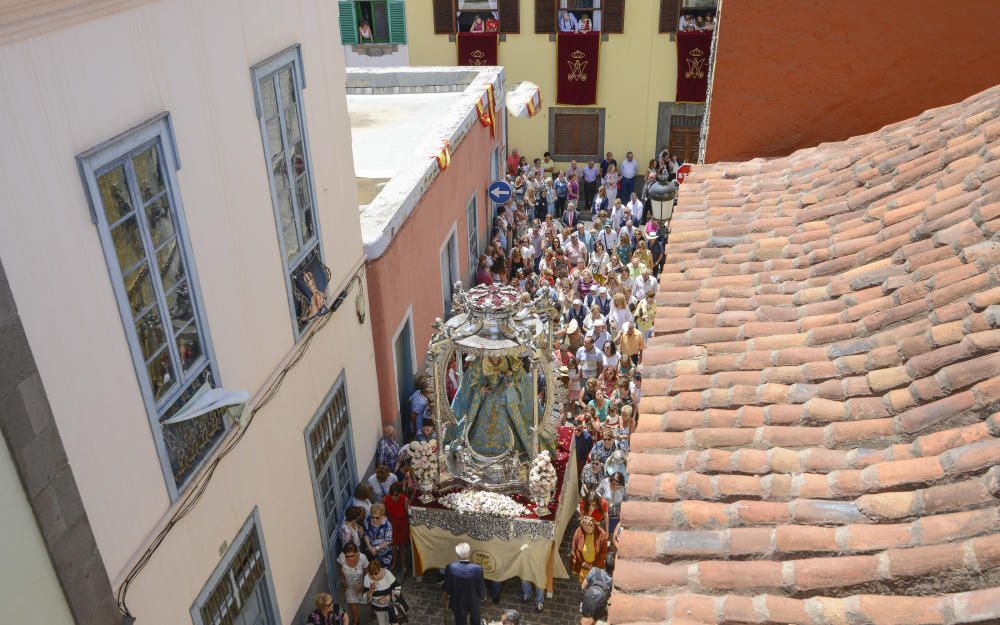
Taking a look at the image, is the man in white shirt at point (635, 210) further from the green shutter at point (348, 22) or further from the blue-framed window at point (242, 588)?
the blue-framed window at point (242, 588)

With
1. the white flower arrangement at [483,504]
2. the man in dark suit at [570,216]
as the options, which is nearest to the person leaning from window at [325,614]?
the white flower arrangement at [483,504]

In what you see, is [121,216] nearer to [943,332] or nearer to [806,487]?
[806,487]

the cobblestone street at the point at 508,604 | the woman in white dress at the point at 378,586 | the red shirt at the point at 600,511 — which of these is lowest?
the cobblestone street at the point at 508,604

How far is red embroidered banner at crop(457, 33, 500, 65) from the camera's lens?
74.6 ft

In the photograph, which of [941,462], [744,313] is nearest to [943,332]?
[941,462]

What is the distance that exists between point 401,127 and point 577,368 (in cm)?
658

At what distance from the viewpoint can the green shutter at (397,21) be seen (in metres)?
22.8

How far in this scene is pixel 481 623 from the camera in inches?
370

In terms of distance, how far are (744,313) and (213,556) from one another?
4.41 meters

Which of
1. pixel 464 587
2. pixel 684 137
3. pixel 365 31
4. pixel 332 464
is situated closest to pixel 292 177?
pixel 332 464

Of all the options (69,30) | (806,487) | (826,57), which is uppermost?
(69,30)

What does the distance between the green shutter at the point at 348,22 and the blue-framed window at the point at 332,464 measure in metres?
16.0

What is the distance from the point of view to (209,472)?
648cm

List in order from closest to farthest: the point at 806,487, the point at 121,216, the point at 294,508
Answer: the point at 806,487 < the point at 121,216 < the point at 294,508
